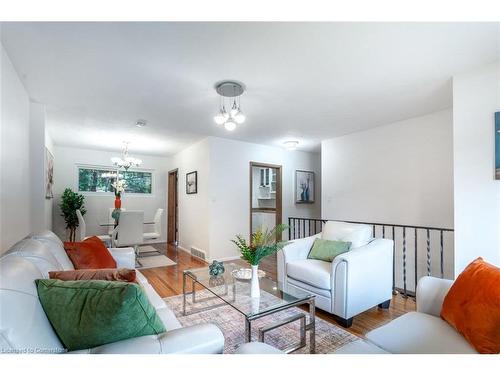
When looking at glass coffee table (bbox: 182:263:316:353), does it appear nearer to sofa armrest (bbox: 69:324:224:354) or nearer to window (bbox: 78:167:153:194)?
sofa armrest (bbox: 69:324:224:354)

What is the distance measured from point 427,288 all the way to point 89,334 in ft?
6.02

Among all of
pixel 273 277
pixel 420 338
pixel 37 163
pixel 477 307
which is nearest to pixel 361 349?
pixel 420 338

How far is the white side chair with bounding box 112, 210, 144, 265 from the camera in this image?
4137mm

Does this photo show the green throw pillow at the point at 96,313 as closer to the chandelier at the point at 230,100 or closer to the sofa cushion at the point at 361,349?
the sofa cushion at the point at 361,349

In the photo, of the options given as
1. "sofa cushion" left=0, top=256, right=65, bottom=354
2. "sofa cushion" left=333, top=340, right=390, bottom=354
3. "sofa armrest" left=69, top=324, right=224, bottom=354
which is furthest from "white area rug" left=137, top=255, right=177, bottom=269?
"sofa cushion" left=333, top=340, right=390, bottom=354

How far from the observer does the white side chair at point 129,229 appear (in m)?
4.14

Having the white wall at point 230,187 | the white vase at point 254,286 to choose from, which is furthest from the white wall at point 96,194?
the white vase at point 254,286

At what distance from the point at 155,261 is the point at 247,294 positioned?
3130mm

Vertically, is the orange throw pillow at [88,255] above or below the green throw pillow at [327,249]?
above

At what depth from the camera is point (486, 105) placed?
2104 millimetres

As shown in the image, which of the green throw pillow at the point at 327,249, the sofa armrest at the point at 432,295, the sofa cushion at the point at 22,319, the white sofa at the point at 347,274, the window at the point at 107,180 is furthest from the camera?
the window at the point at 107,180

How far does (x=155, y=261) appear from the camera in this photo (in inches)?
177

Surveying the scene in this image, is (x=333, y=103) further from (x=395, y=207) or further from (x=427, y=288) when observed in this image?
(x=427, y=288)

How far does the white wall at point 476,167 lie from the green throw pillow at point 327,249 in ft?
3.22
